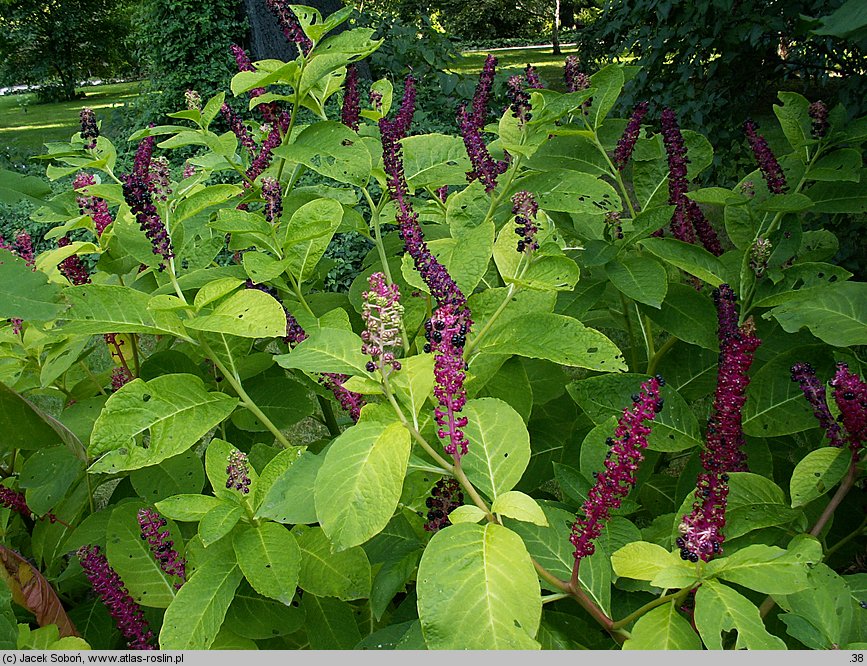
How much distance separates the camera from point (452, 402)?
1.01m

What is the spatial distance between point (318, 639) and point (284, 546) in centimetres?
25

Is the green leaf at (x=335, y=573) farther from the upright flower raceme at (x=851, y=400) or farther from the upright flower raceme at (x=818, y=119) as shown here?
the upright flower raceme at (x=818, y=119)

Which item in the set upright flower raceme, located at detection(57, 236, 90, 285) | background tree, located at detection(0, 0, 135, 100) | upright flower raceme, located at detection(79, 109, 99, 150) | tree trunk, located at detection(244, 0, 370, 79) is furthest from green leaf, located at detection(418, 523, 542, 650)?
background tree, located at detection(0, 0, 135, 100)

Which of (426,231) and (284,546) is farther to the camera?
(426,231)

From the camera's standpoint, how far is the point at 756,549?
99 centimetres

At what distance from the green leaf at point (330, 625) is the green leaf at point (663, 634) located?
52cm

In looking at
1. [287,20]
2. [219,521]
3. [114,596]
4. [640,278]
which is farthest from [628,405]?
[287,20]

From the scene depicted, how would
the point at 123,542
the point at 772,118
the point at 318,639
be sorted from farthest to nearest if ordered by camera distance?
1. the point at 772,118
2. the point at 123,542
3. the point at 318,639

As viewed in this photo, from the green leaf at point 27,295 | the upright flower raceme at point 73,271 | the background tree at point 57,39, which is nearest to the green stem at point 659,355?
the green leaf at point 27,295

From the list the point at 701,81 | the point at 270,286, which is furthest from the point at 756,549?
the point at 701,81

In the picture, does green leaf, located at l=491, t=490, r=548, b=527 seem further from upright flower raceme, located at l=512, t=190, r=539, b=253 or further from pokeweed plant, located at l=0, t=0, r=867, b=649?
upright flower raceme, located at l=512, t=190, r=539, b=253

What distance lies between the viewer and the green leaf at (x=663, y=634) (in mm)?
1010

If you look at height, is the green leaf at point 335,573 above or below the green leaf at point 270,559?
below

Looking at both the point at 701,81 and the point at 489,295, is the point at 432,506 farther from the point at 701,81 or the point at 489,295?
the point at 701,81
